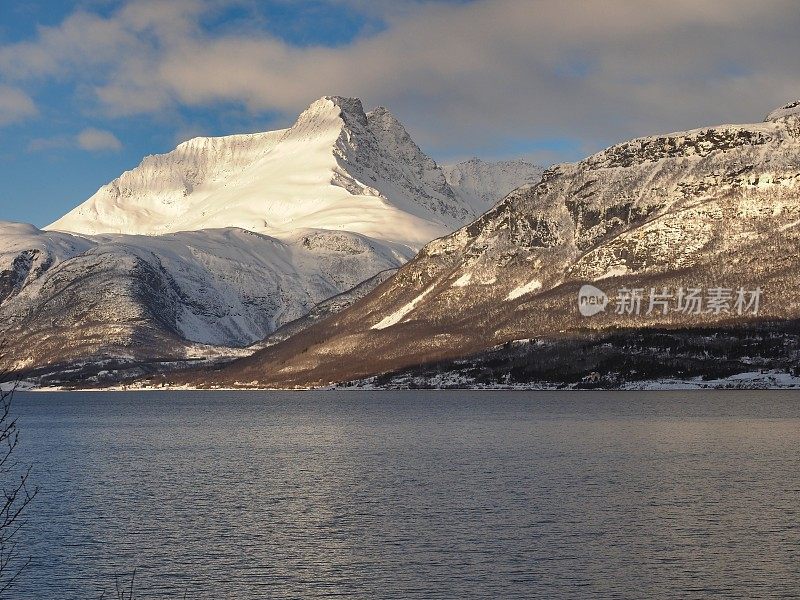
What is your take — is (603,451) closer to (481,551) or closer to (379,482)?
(379,482)

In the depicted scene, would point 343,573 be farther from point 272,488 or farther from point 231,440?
point 231,440

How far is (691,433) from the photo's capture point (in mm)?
164125

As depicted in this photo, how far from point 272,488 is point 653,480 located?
36.4 meters

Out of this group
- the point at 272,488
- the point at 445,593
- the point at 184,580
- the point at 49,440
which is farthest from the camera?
the point at 49,440

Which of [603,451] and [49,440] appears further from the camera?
[49,440]

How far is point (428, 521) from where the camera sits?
89438 millimetres

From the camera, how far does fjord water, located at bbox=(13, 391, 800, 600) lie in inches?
2724

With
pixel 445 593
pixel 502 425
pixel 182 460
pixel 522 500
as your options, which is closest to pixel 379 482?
pixel 522 500

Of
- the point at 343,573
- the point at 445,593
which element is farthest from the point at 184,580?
the point at 445,593

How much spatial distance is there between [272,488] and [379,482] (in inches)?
430

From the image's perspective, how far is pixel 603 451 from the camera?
14150cm

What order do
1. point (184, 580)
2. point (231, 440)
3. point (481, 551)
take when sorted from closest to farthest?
point (184, 580), point (481, 551), point (231, 440)

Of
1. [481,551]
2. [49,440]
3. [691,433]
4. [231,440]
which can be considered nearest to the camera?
[481,551]

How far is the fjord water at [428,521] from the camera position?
69.2 metres
